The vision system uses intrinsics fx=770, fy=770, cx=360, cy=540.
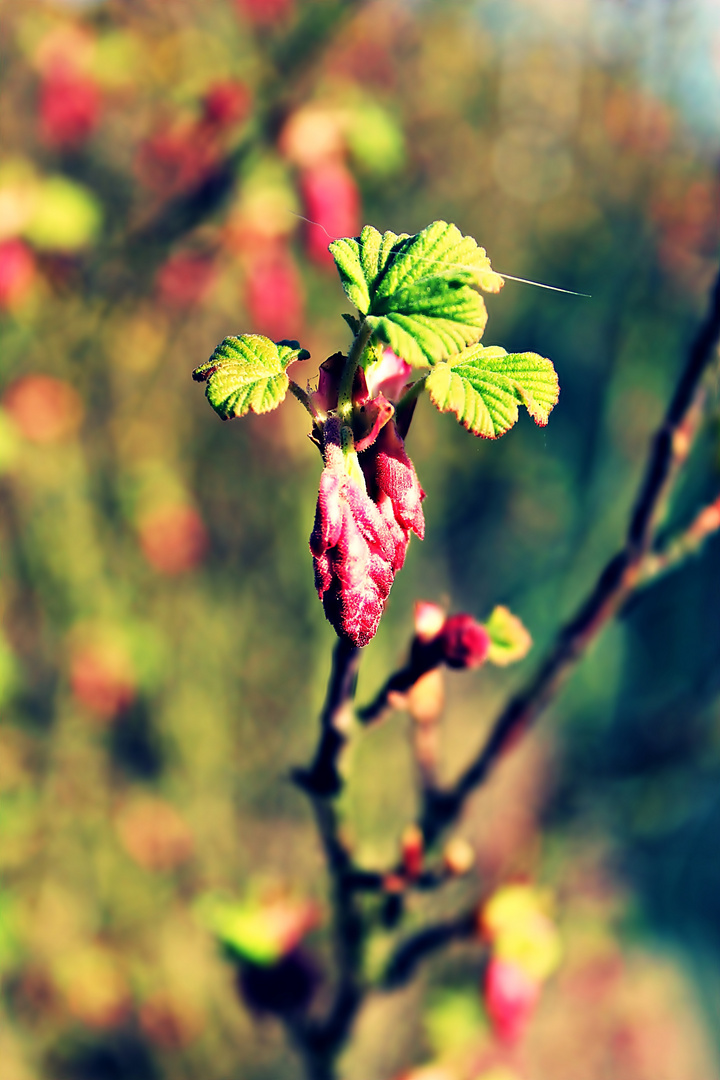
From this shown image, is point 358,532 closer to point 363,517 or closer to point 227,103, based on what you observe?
point 363,517

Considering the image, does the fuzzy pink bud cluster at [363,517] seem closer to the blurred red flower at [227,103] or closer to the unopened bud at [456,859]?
the unopened bud at [456,859]

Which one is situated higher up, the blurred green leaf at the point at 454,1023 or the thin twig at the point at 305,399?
the thin twig at the point at 305,399

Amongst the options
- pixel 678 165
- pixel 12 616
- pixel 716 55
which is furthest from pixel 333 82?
pixel 12 616

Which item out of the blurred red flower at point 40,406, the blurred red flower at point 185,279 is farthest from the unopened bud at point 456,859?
the blurred red flower at point 40,406

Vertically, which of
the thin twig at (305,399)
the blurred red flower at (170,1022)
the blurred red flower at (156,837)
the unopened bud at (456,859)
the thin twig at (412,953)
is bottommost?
the thin twig at (412,953)

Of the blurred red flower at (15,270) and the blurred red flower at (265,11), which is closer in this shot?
the blurred red flower at (15,270)

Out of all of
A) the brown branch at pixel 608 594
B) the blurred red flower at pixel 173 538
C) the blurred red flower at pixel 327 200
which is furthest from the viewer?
the blurred red flower at pixel 173 538

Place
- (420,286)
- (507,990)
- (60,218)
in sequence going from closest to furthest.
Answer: (420,286)
(507,990)
(60,218)

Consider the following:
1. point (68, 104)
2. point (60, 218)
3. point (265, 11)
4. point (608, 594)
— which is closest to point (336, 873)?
point (608, 594)
